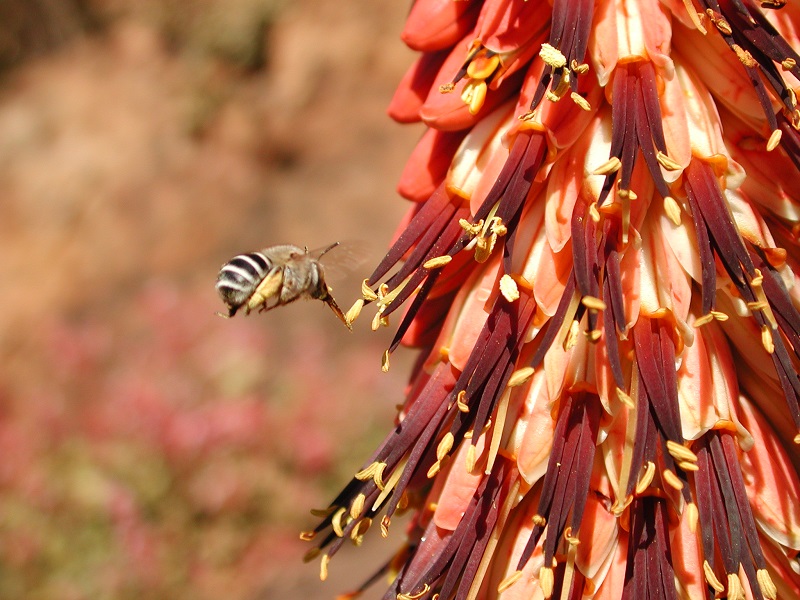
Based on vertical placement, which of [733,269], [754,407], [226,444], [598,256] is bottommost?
[754,407]

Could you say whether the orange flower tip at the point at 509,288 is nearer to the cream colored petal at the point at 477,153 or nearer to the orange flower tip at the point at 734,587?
the cream colored petal at the point at 477,153

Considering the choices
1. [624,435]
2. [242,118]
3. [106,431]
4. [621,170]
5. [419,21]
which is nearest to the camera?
[621,170]

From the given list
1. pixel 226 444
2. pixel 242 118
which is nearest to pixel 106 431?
pixel 226 444

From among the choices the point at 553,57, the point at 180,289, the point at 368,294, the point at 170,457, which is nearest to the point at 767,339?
the point at 553,57

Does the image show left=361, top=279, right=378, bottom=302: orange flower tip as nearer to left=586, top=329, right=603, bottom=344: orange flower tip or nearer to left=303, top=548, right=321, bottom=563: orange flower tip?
left=586, top=329, right=603, bottom=344: orange flower tip

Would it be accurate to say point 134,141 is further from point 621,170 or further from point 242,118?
point 621,170

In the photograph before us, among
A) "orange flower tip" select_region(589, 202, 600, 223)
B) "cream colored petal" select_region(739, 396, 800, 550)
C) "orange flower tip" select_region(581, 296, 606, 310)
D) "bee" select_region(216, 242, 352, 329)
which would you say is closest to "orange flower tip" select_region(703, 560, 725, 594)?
"cream colored petal" select_region(739, 396, 800, 550)
